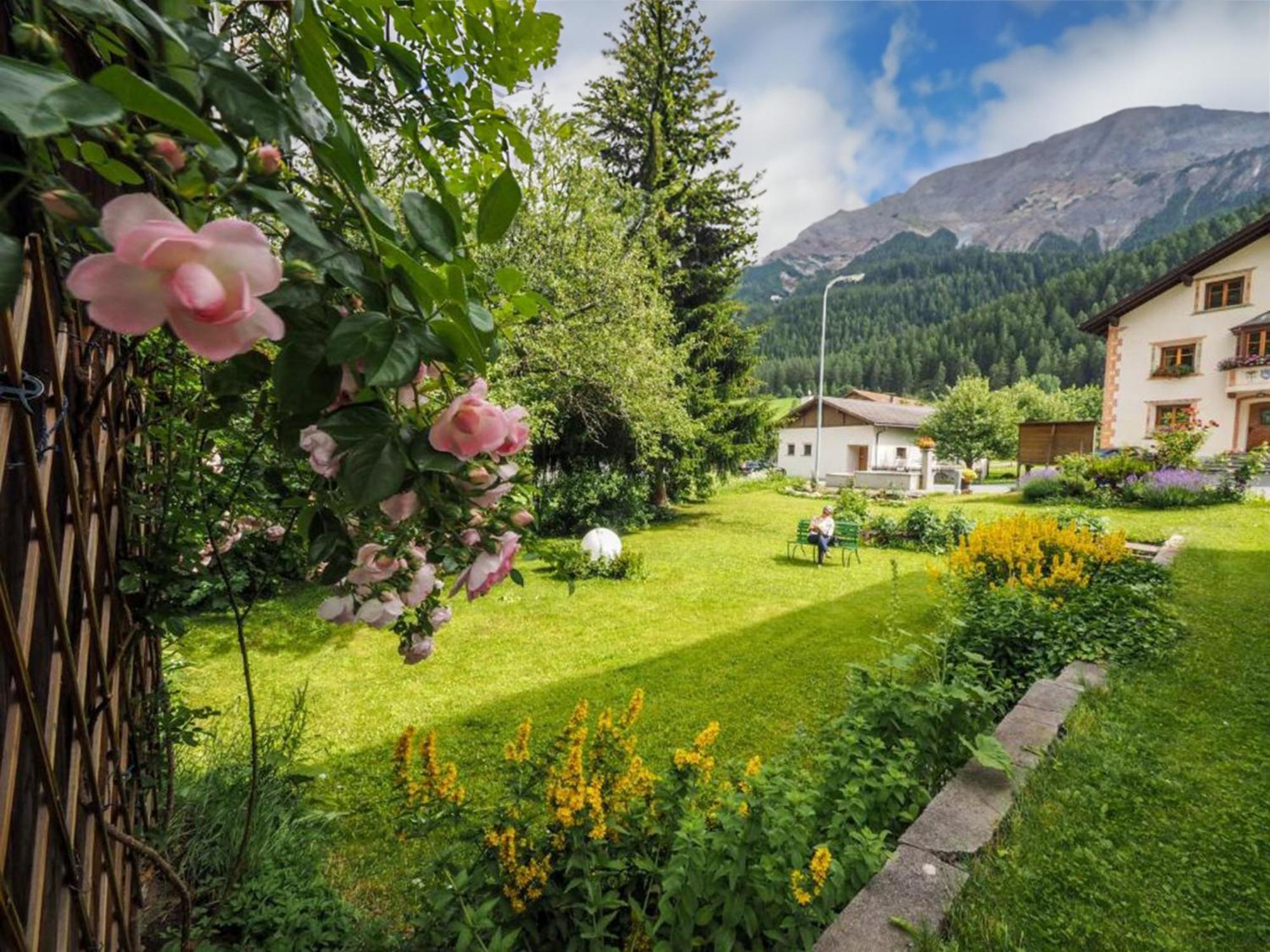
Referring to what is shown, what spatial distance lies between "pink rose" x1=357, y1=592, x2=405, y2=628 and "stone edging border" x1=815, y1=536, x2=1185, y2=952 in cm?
169

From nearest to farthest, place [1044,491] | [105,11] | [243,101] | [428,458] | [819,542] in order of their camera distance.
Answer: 1. [105,11]
2. [243,101]
3. [428,458]
4. [819,542]
5. [1044,491]

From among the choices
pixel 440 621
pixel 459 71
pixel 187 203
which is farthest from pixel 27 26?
pixel 440 621

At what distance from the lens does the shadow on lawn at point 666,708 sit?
3371 mm

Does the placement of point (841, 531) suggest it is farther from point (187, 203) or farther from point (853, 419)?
point (853, 419)

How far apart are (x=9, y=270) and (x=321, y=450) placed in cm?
37

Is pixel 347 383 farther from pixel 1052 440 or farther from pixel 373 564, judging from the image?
pixel 1052 440

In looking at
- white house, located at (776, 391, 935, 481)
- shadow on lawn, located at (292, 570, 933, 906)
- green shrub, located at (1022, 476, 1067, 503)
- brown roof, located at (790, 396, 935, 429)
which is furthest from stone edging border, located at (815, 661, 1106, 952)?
brown roof, located at (790, 396, 935, 429)

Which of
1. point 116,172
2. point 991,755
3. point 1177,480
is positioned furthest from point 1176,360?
point 116,172

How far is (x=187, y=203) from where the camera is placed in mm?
597

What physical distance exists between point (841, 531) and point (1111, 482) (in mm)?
9188

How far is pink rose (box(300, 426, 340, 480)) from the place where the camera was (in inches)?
29.3

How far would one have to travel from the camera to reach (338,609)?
1147 millimetres

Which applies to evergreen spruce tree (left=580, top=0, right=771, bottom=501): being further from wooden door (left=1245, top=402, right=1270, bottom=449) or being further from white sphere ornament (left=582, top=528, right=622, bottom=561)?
wooden door (left=1245, top=402, right=1270, bottom=449)

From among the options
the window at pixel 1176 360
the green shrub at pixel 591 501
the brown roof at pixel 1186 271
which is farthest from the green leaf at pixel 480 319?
the window at pixel 1176 360
